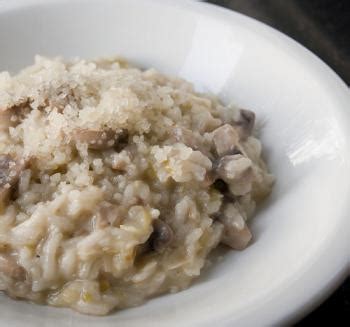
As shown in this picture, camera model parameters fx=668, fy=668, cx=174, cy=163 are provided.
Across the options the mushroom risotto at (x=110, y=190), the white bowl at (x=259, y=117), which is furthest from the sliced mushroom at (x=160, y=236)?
the white bowl at (x=259, y=117)

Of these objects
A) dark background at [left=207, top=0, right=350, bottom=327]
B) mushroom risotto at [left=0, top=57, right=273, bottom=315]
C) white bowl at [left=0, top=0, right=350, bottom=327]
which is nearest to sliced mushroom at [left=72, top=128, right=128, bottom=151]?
mushroom risotto at [left=0, top=57, right=273, bottom=315]

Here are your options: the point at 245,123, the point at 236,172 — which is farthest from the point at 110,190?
the point at 245,123

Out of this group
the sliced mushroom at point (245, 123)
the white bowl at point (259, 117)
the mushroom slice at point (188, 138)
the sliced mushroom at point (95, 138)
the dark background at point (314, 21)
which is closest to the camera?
the white bowl at point (259, 117)

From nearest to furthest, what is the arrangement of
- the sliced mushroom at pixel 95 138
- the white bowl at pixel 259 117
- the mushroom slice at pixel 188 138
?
the white bowl at pixel 259 117
the sliced mushroom at pixel 95 138
the mushroom slice at pixel 188 138

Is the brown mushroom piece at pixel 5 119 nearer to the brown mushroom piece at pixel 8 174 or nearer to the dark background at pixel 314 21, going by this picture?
the brown mushroom piece at pixel 8 174

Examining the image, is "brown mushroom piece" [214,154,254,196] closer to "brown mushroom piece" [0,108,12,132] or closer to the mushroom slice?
the mushroom slice

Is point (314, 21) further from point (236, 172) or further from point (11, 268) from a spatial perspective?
point (11, 268)
